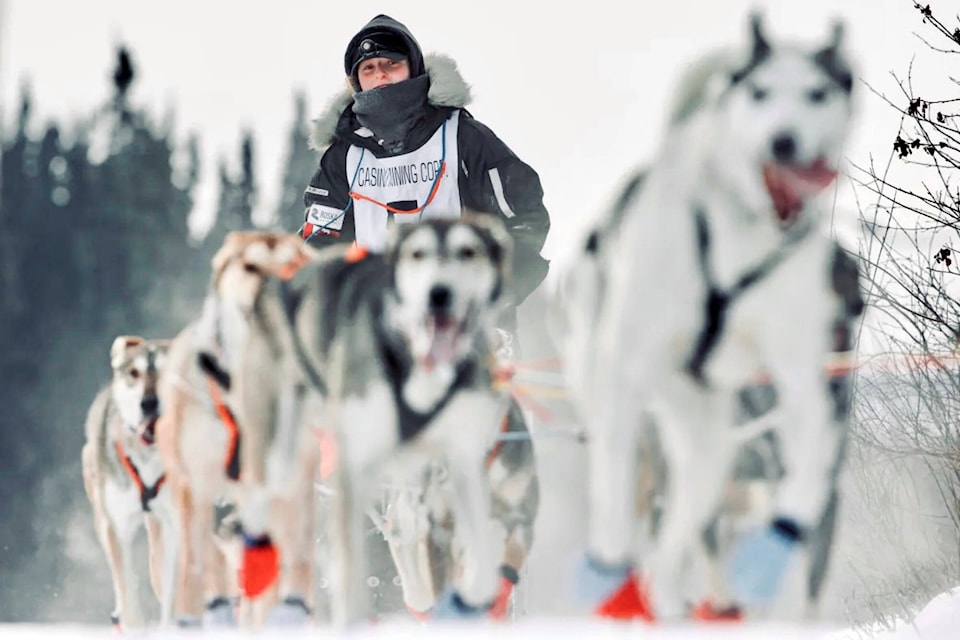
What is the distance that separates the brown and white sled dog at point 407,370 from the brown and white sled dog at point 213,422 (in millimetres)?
89

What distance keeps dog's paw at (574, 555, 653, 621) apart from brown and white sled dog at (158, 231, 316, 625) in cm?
65

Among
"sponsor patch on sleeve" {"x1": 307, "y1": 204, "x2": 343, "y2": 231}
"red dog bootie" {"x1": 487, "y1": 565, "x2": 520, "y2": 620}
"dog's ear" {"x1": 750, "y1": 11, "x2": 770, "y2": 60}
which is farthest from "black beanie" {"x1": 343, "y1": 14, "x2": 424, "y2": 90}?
"red dog bootie" {"x1": 487, "y1": 565, "x2": 520, "y2": 620}

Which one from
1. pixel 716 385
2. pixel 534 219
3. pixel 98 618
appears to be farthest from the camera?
pixel 98 618

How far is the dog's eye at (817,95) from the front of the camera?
1.48 meters

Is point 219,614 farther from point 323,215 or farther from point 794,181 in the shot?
point 794,181

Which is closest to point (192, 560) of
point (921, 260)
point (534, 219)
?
point (534, 219)

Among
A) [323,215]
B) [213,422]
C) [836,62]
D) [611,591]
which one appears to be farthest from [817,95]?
[323,215]

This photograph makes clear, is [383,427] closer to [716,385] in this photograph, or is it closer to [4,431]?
[716,385]

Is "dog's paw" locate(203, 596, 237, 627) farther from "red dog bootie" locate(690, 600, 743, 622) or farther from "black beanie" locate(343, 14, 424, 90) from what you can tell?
"black beanie" locate(343, 14, 424, 90)

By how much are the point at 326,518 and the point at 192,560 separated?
55 centimetres

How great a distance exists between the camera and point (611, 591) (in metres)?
1.64

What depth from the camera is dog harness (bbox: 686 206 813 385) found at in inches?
60.3

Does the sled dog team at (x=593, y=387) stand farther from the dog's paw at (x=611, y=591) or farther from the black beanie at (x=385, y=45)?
the black beanie at (x=385, y=45)

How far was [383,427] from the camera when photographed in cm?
170
